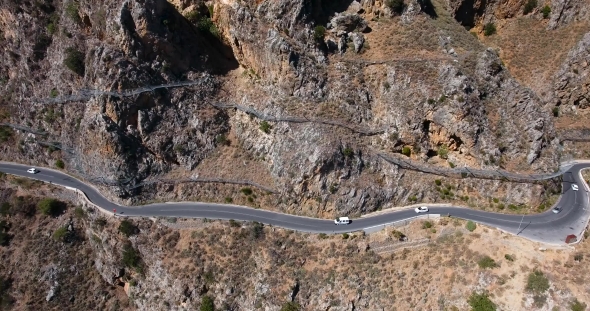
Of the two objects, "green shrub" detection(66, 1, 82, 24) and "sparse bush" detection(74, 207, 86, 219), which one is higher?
"green shrub" detection(66, 1, 82, 24)

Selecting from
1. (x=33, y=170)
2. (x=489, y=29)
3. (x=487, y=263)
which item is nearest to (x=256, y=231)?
(x=487, y=263)

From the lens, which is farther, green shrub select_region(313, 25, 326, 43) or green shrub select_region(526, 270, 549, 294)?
green shrub select_region(313, 25, 326, 43)

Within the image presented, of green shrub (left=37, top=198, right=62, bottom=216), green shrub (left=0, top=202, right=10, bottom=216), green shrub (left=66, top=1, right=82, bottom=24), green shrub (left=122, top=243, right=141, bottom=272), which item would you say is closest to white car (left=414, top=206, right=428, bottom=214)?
green shrub (left=122, top=243, right=141, bottom=272)

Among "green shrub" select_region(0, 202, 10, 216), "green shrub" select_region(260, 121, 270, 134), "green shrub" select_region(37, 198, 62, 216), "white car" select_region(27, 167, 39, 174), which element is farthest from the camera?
"white car" select_region(27, 167, 39, 174)

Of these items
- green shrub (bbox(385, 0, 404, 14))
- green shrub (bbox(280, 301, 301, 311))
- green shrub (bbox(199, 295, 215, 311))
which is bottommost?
green shrub (bbox(199, 295, 215, 311))

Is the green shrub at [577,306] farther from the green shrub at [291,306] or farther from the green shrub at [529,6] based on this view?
the green shrub at [529,6]

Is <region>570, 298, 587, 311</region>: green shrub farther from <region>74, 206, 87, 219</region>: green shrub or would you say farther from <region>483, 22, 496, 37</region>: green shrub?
<region>74, 206, 87, 219</region>: green shrub

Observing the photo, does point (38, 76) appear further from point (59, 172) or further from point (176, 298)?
point (176, 298)
